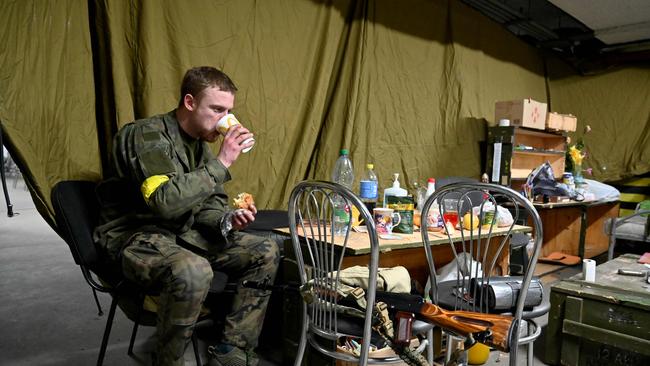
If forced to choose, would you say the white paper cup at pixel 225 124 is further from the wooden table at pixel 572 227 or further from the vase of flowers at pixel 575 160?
the vase of flowers at pixel 575 160

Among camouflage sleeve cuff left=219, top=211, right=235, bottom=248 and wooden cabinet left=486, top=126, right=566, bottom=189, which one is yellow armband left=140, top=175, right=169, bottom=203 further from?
wooden cabinet left=486, top=126, right=566, bottom=189

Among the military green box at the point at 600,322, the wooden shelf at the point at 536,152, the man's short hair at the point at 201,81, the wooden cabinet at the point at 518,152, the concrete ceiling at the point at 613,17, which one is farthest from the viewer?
the wooden shelf at the point at 536,152

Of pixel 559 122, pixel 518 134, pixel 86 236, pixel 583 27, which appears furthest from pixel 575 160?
pixel 86 236

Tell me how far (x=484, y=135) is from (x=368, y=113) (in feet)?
5.43

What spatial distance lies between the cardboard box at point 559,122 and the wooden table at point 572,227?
84 centimetres

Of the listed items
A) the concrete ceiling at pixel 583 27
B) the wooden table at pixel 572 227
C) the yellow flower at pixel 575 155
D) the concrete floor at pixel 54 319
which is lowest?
the concrete floor at pixel 54 319

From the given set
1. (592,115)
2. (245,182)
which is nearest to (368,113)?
(245,182)

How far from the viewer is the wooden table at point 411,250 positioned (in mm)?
1700

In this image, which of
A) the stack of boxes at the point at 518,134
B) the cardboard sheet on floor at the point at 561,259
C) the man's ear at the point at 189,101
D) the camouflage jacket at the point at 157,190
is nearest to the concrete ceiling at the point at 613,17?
the stack of boxes at the point at 518,134

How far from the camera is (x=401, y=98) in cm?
369

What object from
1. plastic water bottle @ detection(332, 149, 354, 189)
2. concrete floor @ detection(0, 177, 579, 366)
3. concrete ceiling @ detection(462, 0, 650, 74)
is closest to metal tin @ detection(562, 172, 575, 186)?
concrete floor @ detection(0, 177, 579, 366)

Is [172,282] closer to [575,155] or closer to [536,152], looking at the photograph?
[536,152]

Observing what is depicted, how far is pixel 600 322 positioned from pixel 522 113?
253 cm

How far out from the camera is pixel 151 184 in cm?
161
